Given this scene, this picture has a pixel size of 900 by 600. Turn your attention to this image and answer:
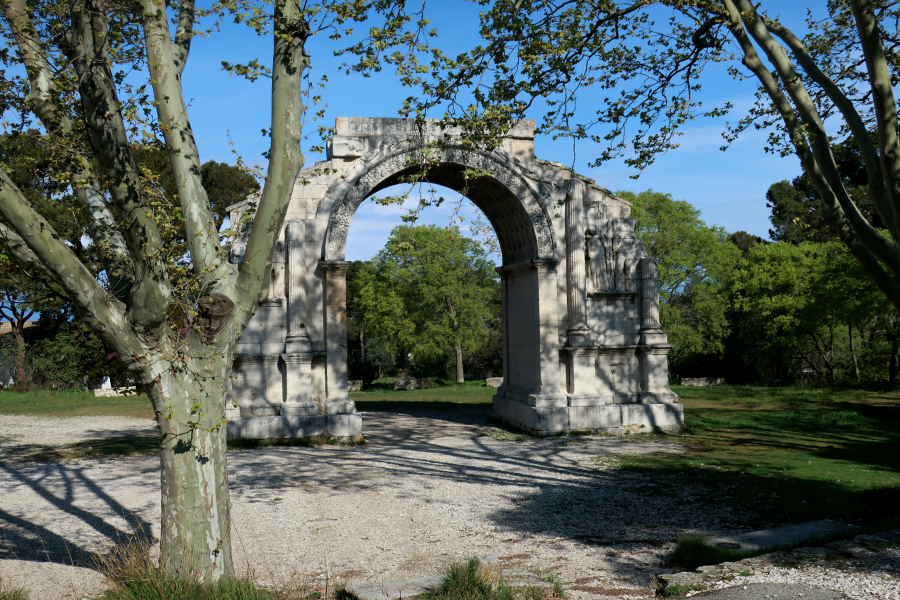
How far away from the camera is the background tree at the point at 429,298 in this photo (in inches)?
1197

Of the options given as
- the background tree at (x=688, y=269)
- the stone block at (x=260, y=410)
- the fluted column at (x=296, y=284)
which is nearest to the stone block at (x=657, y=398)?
the fluted column at (x=296, y=284)

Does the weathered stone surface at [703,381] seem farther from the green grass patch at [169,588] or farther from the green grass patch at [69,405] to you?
the green grass patch at [169,588]

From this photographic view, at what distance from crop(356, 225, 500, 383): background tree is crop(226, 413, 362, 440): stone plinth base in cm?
1756

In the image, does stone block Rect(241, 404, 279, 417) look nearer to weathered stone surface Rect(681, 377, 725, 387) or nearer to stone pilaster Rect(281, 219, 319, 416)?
stone pilaster Rect(281, 219, 319, 416)

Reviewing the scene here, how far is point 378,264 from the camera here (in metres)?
34.9

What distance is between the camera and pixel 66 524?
7.17 m

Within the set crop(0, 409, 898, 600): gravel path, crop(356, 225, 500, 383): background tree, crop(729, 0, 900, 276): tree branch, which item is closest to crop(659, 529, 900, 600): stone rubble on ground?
crop(0, 409, 898, 600): gravel path

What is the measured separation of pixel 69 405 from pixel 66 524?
14.7 meters

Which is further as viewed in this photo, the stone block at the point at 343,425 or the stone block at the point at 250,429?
the stone block at the point at 343,425

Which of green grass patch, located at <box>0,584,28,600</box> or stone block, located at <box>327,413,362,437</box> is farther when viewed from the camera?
stone block, located at <box>327,413,362,437</box>

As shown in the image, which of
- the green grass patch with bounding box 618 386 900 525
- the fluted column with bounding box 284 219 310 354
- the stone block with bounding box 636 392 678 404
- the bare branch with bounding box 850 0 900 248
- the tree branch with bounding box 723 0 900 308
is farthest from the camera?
the stone block with bounding box 636 392 678 404

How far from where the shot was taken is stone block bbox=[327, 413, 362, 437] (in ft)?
41.5

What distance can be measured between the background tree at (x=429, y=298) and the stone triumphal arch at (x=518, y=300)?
1528cm

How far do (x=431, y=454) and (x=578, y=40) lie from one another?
7.06 m
